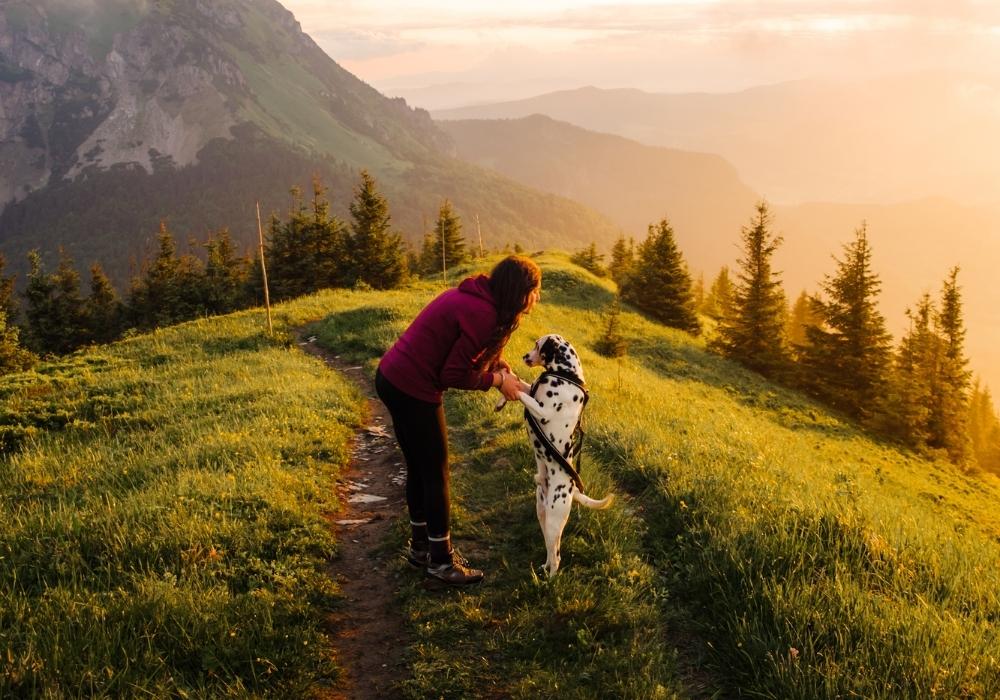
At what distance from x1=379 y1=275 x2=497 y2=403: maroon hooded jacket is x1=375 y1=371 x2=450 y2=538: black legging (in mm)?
105

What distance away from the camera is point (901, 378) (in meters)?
29.9

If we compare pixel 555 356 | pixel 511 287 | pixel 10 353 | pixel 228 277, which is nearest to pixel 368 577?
pixel 555 356

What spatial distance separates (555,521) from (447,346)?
78.1 inches

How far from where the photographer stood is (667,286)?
42.6 meters

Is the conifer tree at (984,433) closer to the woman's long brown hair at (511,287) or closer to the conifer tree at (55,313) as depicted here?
the woman's long brown hair at (511,287)

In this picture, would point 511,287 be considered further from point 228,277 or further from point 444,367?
point 228,277

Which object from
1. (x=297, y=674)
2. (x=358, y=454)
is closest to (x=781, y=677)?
(x=297, y=674)

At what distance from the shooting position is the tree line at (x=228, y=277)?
46000 mm

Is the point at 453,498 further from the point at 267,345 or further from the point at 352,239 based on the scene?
the point at 352,239

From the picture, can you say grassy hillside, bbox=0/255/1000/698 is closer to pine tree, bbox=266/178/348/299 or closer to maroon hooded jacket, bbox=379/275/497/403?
maroon hooded jacket, bbox=379/275/497/403

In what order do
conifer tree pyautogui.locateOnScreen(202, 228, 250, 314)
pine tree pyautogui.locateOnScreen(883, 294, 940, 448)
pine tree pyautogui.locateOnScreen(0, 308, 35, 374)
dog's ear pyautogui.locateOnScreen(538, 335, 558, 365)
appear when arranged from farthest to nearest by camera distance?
conifer tree pyautogui.locateOnScreen(202, 228, 250, 314), pine tree pyautogui.locateOnScreen(0, 308, 35, 374), pine tree pyautogui.locateOnScreen(883, 294, 940, 448), dog's ear pyautogui.locateOnScreen(538, 335, 558, 365)

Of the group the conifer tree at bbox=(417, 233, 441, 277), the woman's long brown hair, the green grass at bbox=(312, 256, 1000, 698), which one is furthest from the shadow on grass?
the conifer tree at bbox=(417, 233, 441, 277)

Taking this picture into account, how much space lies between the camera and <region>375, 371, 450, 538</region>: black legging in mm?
5520

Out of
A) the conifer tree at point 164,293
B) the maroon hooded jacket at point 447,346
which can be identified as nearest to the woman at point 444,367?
the maroon hooded jacket at point 447,346
